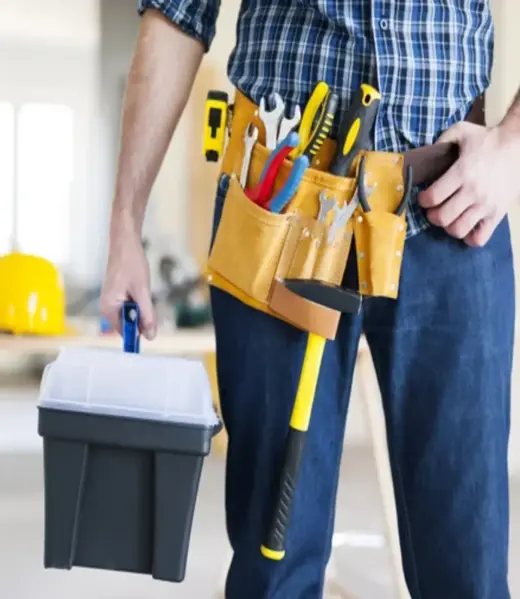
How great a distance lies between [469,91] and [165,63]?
342mm

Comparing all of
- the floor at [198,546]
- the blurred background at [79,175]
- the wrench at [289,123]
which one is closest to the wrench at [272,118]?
the wrench at [289,123]

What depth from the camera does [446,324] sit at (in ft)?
2.63

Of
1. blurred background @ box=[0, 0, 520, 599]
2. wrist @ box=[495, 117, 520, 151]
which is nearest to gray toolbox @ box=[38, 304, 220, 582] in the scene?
wrist @ box=[495, 117, 520, 151]

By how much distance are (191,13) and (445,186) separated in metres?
0.37

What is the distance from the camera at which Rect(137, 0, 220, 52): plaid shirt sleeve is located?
925 millimetres

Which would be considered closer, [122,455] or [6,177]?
[122,455]

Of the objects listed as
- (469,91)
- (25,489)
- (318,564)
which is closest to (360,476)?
(25,489)

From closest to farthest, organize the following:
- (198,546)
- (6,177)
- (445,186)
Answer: (445,186) < (198,546) < (6,177)

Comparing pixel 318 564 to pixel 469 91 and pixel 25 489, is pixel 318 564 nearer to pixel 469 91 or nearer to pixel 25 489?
pixel 469 91

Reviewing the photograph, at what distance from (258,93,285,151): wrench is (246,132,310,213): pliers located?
0.07ft

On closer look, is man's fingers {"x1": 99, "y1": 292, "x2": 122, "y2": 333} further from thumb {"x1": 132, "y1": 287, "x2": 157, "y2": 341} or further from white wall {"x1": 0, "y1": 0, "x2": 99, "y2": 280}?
white wall {"x1": 0, "y1": 0, "x2": 99, "y2": 280}

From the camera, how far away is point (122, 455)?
0.81 meters

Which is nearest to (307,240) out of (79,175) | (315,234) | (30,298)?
(315,234)

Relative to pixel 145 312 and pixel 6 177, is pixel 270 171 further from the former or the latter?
pixel 6 177
